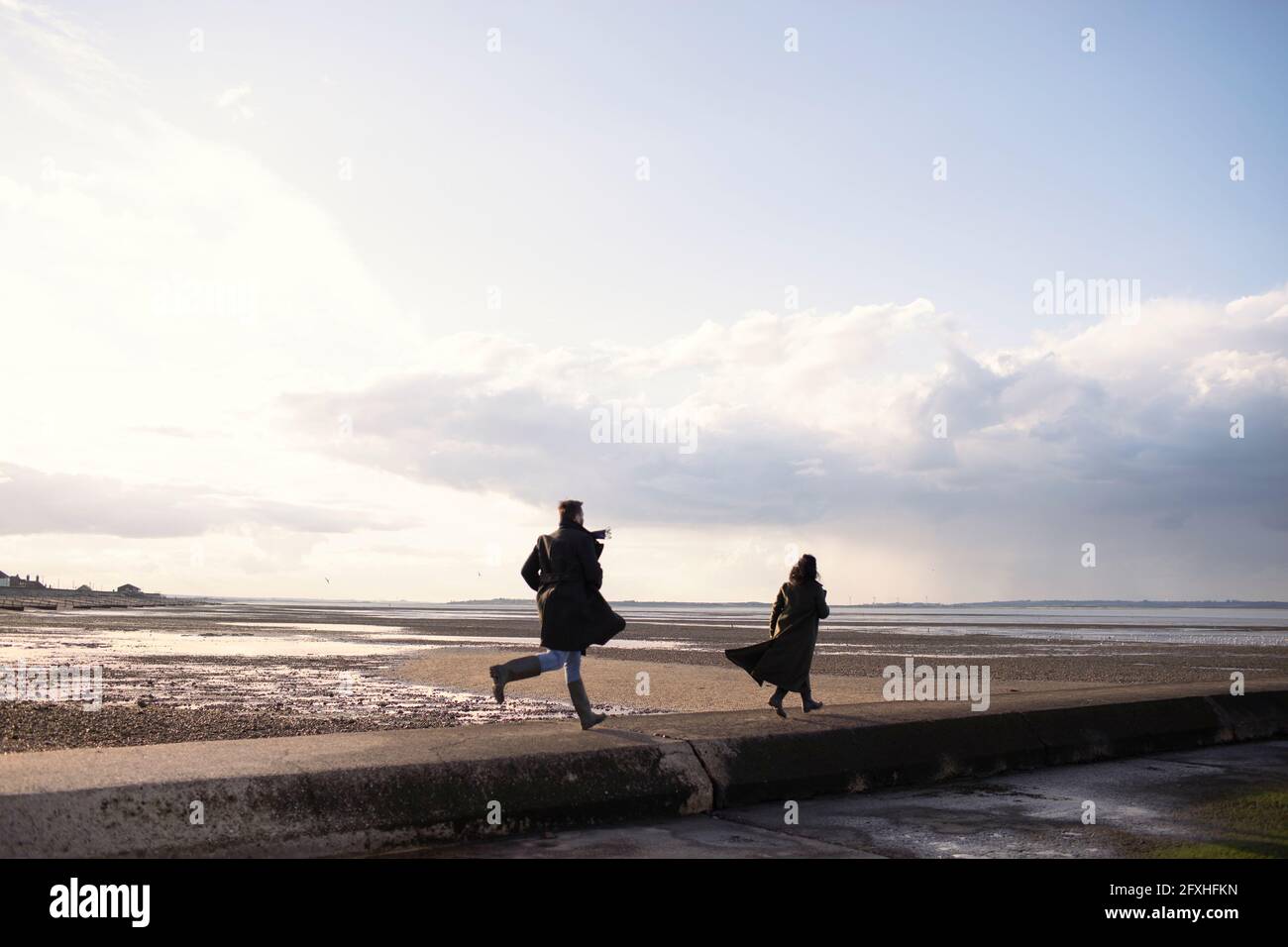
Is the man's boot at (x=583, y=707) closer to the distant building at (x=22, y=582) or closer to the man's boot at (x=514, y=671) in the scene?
the man's boot at (x=514, y=671)

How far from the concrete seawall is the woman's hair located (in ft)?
4.44

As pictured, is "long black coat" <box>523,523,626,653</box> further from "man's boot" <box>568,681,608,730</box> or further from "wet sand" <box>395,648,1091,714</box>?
"wet sand" <box>395,648,1091,714</box>

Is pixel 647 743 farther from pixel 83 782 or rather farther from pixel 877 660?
pixel 877 660

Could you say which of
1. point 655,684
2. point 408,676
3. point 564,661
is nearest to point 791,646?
point 564,661

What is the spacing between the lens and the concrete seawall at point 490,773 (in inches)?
201

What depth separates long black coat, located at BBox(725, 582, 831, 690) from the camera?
32.0ft

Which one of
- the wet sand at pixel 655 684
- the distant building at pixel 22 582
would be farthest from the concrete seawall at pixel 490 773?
the distant building at pixel 22 582

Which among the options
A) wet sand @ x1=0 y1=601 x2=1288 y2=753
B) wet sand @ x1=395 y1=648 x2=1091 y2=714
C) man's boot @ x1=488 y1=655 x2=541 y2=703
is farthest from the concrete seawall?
wet sand @ x1=395 y1=648 x2=1091 y2=714

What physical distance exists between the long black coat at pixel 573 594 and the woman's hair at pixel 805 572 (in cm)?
273
